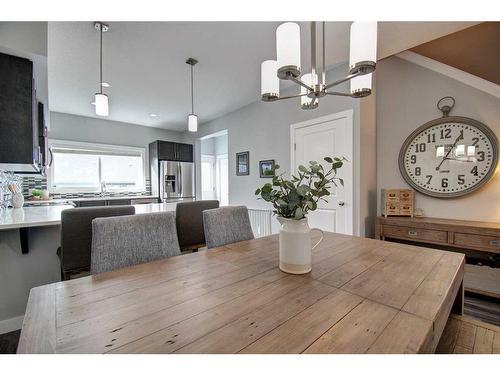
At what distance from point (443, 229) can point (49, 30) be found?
4001 millimetres

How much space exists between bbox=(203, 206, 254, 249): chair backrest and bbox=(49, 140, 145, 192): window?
4.46 m

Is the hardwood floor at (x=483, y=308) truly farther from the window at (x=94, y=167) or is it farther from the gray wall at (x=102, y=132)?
the gray wall at (x=102, y=132)

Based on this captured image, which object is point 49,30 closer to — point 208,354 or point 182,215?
point 182,215

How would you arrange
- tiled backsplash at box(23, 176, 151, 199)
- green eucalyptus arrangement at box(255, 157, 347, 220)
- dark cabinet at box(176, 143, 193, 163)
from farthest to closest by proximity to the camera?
dark cabinet at box(176, 143, 193, 163) < tiled backsplash at box(23, 176, 151, 199) < green eucalyptus arrangement at box(255, 157, 347, 220)

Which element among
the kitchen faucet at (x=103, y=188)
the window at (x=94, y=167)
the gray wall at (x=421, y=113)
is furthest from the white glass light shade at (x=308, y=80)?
the kitchen faucet at (x=103, y=188)

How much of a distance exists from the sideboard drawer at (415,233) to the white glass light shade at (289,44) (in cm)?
209

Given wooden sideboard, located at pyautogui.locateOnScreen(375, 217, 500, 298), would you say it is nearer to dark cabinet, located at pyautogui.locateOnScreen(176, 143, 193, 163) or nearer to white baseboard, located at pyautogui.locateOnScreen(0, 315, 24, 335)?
white baseboard, located at pyautogui.locateOnScreen(0, 315, 24, 335)

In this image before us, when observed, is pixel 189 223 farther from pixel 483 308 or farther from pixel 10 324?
pixel 483 308

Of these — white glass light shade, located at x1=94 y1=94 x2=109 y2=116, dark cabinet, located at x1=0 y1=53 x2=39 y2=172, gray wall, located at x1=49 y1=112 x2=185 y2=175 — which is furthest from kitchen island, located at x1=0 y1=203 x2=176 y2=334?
gray wall, located at x1=49 y1=112 x2=185 y2=175

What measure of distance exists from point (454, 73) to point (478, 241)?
66.7 inches

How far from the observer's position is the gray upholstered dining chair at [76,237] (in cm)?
157

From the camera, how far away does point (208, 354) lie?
0.53m

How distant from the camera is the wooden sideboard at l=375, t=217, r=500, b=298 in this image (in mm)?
1959
